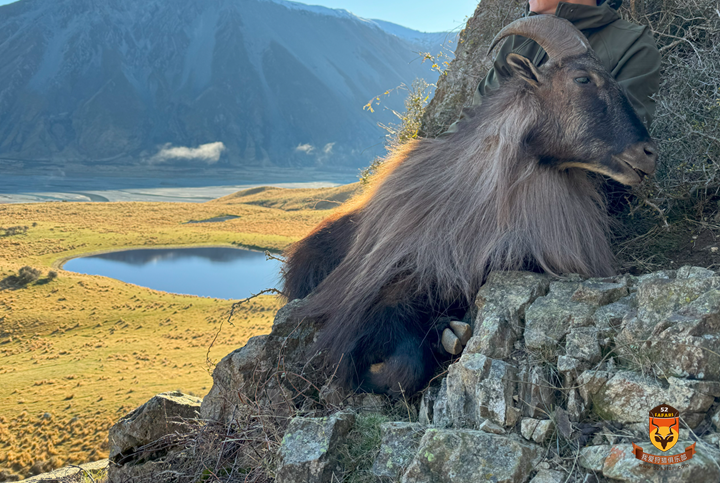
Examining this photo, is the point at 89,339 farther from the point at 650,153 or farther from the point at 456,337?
the point at 650,153

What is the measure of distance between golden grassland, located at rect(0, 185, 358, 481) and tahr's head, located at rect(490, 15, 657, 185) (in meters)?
3.11

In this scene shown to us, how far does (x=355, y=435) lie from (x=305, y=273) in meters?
2.42

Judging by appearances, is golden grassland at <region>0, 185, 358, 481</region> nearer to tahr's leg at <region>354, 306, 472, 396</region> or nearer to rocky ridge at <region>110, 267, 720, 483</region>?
tahr's leg at <region>354, 306, 472, 396</region>

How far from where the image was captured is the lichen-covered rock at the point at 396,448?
2068mm

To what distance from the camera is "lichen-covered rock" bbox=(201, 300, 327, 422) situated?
129 inches

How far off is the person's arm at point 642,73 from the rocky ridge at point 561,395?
157 cm

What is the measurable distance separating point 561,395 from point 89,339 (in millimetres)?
18639

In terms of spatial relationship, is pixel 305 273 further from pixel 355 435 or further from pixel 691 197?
pixel 691 197

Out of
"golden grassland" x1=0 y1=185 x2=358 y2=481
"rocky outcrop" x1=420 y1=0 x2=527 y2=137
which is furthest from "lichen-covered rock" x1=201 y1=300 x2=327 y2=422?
"rocky outcrop" x1=420 y1=0 x2=527 y2=137

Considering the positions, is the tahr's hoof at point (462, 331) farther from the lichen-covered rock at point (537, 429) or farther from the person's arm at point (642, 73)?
the person's arm at point (642, 73)

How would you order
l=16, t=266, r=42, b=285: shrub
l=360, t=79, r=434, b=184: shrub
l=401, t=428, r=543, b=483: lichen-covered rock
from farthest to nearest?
l=16, t=266, r=42, b=285: shrub → l=360, t=79, r=434, b=184: shrub → l=401, t=428, r=543, b=483: lichen-covered rock

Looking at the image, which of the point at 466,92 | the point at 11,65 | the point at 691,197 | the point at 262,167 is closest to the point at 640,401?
the point at 691,197

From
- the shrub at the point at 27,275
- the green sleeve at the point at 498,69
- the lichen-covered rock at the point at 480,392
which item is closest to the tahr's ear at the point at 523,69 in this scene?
the green sleeve at the point at 498,69

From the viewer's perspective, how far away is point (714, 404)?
1661 millimetres
